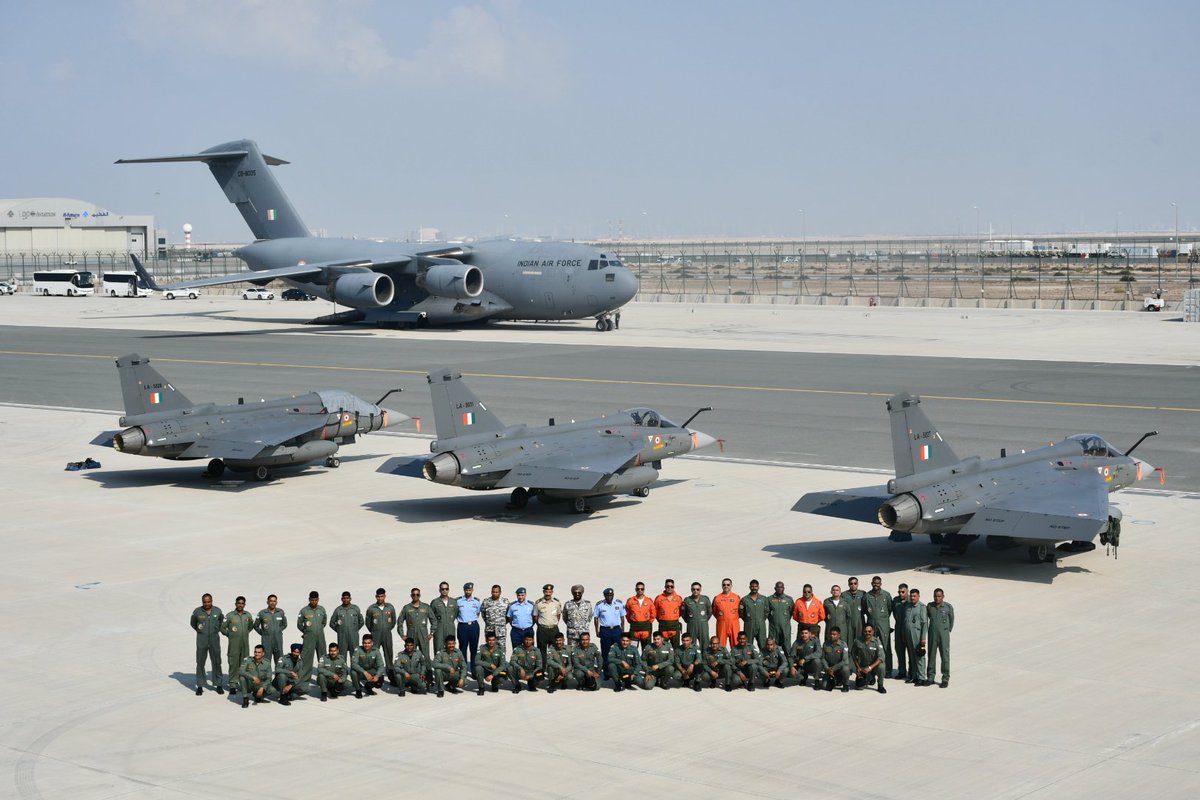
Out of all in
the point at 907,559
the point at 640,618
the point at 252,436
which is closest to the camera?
the point at 640,618

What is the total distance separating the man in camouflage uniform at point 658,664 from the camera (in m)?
17.9

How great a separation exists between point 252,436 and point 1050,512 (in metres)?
17.1

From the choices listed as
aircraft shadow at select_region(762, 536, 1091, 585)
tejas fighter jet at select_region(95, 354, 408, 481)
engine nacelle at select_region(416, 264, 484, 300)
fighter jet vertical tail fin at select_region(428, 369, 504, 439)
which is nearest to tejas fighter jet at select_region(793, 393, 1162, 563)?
aircraft shadow at select_region(762, 536, 1091, 585)

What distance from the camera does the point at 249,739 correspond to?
15914mm

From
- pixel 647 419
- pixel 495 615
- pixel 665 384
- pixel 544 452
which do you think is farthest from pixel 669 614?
pixel 665 384

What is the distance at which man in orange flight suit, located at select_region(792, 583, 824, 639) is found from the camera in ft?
60.7

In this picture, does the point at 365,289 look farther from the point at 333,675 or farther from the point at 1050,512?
the point at 333,675

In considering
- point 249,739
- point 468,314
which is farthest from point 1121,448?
point 468,314

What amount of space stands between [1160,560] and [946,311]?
6439 cm

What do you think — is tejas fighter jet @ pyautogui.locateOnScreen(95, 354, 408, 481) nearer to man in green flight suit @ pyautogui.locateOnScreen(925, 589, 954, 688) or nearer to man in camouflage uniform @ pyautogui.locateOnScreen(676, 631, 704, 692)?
man in camouflage uniform @ pyautogui.locateOnScreen(676, 631, 704, 692)

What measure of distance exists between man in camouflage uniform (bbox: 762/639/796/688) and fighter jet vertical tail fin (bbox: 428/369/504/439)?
11605mm

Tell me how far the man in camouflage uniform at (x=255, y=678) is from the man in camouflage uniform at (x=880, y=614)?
7502 millimetres

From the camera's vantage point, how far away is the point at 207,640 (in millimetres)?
17547

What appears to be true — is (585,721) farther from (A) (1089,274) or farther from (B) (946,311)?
(A) (1089,274)
